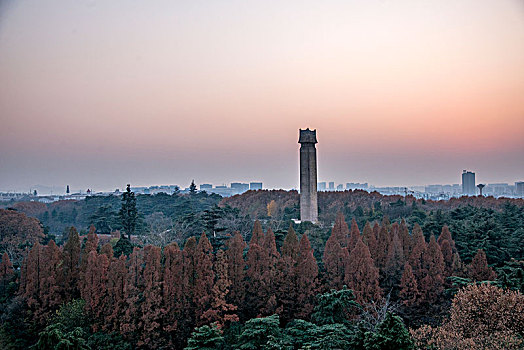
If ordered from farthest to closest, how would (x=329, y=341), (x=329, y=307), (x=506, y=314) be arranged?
(x=329, y=307)
(x=329, y=341)
(x=506, y=314)

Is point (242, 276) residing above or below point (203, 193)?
below

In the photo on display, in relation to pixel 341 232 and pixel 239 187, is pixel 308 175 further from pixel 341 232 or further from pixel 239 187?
pixel 239 187

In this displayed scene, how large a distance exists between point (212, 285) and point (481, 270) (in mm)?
11217

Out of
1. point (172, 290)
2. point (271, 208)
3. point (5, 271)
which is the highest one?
point (271, 208)

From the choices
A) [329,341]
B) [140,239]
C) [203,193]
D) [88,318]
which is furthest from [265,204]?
[329,341]

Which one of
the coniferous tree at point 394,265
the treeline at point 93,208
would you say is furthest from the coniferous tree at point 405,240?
the treeline at point 93,208

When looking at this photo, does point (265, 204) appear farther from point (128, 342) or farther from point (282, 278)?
point (128, 342)

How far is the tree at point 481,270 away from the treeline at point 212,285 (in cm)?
4

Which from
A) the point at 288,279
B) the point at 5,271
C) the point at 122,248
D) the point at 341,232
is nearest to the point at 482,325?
the point at 288,279

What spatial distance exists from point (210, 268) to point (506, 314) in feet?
34.5

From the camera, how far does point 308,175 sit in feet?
100

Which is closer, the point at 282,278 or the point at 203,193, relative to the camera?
the point at 282,278

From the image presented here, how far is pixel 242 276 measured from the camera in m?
17.7

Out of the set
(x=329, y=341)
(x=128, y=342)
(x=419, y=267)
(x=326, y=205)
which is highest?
(x=326, y=205)
